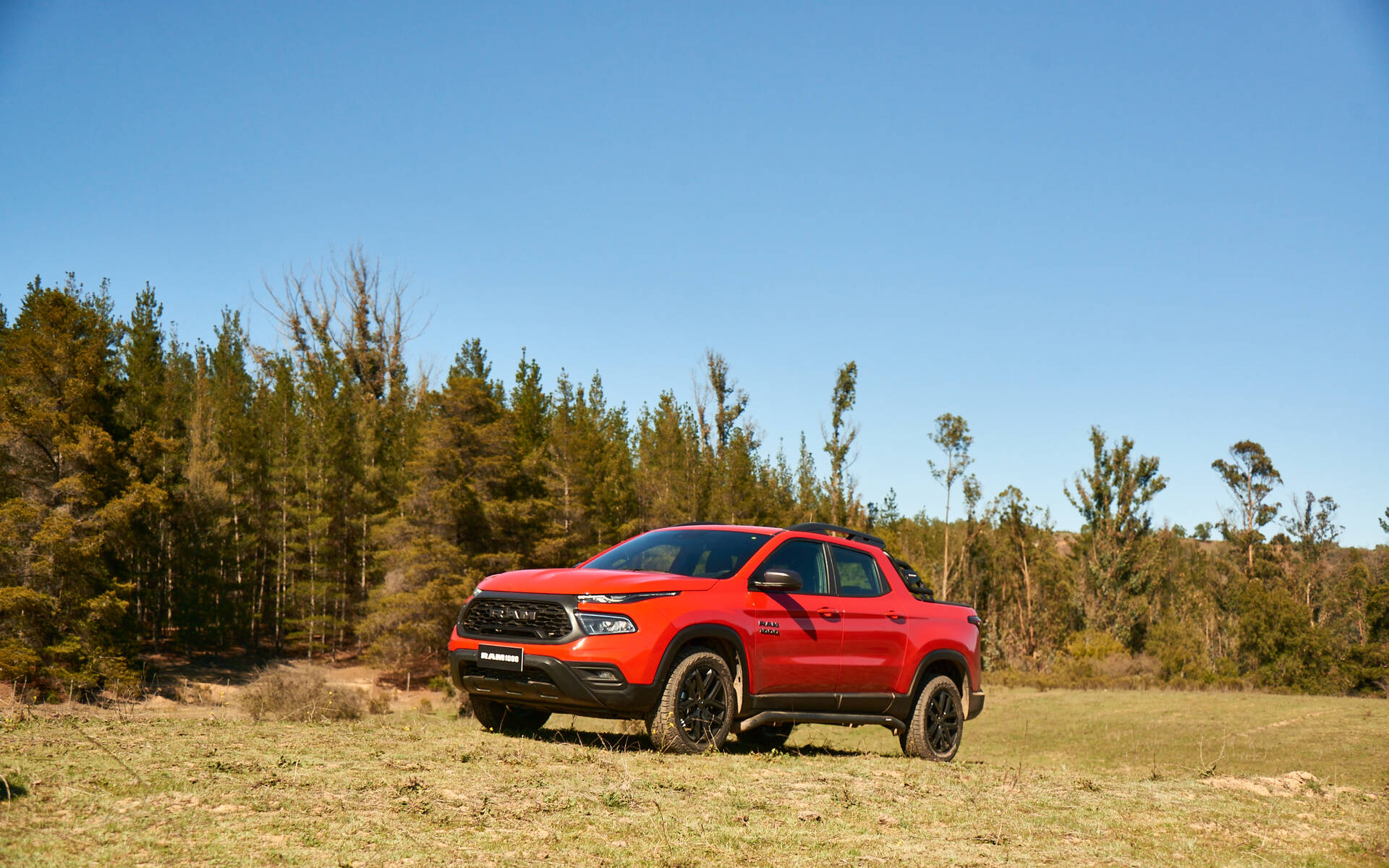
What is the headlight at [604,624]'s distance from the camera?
22.5 ft

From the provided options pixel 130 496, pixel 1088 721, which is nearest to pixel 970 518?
pixel 1088 721

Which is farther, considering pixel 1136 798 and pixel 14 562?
pixel 14 562

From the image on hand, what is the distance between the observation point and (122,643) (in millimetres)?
31141

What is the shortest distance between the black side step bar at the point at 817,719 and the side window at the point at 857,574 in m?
1.05

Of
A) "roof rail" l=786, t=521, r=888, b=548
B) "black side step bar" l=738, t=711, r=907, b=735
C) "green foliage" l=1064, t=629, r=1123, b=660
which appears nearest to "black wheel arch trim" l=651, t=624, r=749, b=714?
"black side step bar" l=738, t=711, r=907, b=735

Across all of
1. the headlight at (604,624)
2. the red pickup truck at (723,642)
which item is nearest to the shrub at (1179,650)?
the red pickup truck at (723,642)

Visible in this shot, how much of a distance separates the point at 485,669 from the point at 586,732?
1489mm

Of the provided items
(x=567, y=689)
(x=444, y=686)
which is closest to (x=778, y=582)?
(x=567, y=689)

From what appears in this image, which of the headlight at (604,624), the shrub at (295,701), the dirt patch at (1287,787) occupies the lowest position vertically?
the dirt patch at (1287,787)

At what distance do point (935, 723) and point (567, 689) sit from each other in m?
4.11

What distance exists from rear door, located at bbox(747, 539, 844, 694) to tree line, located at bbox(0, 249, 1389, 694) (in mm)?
28230

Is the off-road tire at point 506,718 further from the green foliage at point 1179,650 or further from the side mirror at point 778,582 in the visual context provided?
the green foliage at point 1179,650

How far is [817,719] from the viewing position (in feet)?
26.0

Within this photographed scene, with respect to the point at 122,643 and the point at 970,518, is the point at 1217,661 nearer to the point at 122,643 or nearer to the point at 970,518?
the point at 970,518
